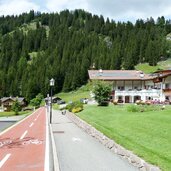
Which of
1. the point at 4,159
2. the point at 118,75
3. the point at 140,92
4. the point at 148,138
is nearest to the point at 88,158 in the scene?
the point at 4,159

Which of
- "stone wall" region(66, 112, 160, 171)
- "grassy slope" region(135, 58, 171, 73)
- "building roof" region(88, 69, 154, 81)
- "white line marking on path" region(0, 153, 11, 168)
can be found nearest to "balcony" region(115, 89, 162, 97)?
"building roof" region(88, 69, 154, 81)

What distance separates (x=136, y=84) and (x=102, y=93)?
132 feet

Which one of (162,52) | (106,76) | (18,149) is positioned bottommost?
(18,149)

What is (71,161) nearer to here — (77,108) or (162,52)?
(77,108)

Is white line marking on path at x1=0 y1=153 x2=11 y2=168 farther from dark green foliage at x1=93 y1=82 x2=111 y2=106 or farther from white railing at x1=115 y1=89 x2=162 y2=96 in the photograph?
white railing at x1=115 y1=89 x2=162 y2=96

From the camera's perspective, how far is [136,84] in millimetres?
89000

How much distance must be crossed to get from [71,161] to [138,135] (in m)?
6.37

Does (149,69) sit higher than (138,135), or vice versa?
(149,69)

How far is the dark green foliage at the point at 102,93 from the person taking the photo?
50094mm

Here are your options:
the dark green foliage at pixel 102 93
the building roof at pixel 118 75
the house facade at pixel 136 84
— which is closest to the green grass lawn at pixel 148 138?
the dark green foliage at pixel 102 93

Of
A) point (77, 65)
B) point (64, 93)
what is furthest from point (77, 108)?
point (77, 65)

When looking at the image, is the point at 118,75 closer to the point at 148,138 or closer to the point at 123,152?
the point at 148,138

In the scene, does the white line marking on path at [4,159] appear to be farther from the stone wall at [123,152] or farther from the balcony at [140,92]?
the balcony at [140,92]

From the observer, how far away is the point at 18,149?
1930 cm
